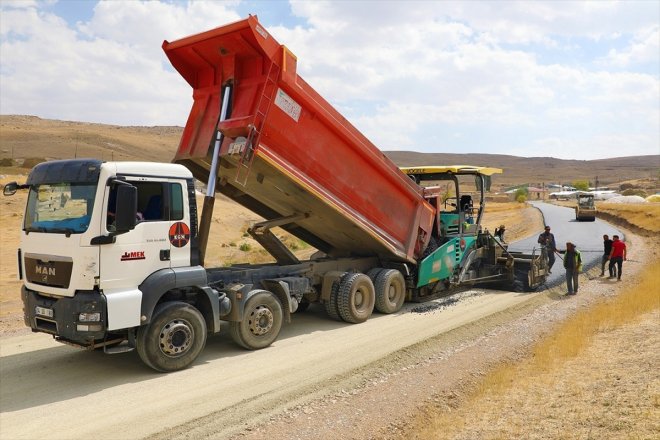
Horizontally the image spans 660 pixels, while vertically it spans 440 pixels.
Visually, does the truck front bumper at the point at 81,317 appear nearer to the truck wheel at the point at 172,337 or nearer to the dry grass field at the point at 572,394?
the truck wheel at the point at 172,337

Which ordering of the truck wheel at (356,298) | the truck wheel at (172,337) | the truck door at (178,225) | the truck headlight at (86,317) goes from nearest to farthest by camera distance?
the truck headlight at (86,317), the truck wheel at (172,337), the truck door at (178,225), the truck wheel at (356,298)

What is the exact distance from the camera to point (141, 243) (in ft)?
20.7

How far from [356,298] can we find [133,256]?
4394 millimetres

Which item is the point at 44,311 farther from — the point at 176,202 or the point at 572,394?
the point at 572,394

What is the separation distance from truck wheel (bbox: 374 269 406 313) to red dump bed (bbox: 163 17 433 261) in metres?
0.46

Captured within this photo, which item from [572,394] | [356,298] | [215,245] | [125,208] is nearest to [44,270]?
[125,208]

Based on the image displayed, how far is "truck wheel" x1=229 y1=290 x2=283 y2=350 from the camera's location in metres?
7.43

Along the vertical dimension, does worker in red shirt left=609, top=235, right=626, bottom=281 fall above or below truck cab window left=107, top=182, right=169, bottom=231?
below

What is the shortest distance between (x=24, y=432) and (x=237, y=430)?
2.11 metres

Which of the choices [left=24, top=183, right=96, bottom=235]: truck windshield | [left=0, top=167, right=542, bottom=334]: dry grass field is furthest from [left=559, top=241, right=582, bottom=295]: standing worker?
[left=24, top=183, right=96, bottom=235]: truck windshield

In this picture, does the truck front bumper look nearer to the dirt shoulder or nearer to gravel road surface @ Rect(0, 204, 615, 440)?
gravel road surface @ Rect(0, 204, 615, 440)

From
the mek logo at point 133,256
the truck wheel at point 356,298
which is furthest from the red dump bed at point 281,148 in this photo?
the mek logo at point 133,256

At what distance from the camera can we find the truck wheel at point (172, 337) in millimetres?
6348

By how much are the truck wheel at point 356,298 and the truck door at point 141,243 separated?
3517 mm
